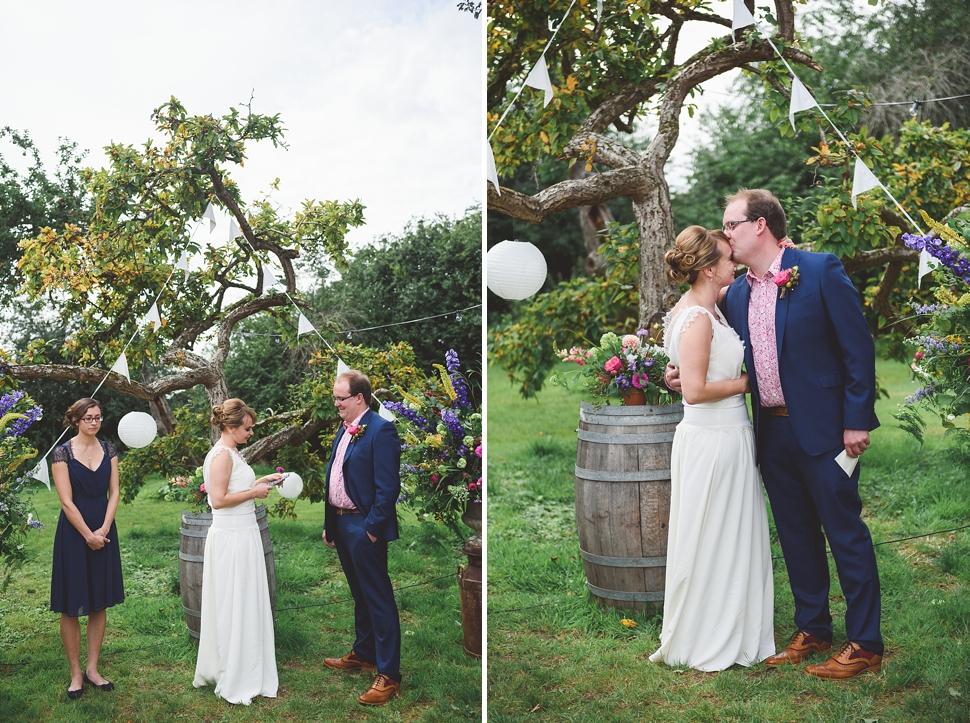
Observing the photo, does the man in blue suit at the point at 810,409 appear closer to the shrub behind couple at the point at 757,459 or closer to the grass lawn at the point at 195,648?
the shrub behind couple at the point at 757,459

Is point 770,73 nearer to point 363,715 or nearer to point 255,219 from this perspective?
point 255,219

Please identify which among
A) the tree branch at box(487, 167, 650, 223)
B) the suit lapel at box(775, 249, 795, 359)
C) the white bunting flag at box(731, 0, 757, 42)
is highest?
the white bunting flag at box(731, 0, 757, 42)

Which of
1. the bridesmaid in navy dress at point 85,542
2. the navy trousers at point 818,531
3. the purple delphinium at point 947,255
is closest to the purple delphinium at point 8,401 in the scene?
the bridesmaid in navy dress at point 85,542

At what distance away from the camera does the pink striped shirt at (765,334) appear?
2.93m

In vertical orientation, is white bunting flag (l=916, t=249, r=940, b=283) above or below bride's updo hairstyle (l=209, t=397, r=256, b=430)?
above

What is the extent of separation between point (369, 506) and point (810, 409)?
5.95 ft

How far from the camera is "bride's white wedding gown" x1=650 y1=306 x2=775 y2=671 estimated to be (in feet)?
9.75

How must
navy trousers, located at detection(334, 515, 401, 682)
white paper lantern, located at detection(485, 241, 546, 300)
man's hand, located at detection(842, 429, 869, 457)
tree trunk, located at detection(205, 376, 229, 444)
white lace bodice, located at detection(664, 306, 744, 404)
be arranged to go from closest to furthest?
man's hand, located at detection(842, 429, 869, 457) → white lace bodice, located at detection(664, 306, 744, 404) → white paper lantern, located at detection(485, 241, 546, 300) → navy trousers, located at detection(334, 515, 401, 682) → tree trunk, located at detection(205, 376, 229, 444)

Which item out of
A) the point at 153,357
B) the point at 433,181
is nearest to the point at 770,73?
the point at 433,181

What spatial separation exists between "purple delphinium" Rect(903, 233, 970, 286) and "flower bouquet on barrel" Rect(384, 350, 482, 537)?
6.31 ft

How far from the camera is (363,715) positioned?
3.45m

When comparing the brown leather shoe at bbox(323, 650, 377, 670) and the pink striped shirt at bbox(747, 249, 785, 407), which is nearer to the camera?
the pink striped shirt at bbox(747, 249, 785, 407)

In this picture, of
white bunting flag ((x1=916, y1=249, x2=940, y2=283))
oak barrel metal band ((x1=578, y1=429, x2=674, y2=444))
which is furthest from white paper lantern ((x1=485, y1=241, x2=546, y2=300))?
white bunting flag ((x1=916, y1=249, x2=940, y2=283))

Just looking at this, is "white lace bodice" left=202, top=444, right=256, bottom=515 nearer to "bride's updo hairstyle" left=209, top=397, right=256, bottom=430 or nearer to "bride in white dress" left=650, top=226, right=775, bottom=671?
"bride's updo hairstyle" left=209, top=397, right=256, bottom=430
